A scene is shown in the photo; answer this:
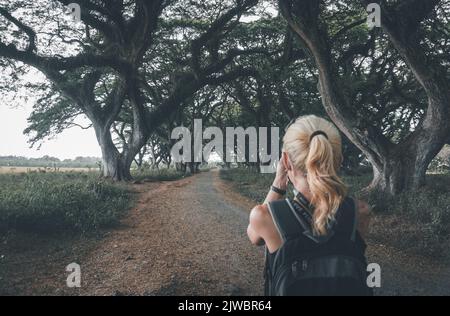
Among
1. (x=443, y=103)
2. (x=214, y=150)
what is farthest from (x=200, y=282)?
(x=214, y=150)

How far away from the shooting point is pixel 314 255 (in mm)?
2145

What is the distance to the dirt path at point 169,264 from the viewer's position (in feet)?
15.4

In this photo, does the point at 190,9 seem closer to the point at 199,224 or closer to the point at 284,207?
the point at 199,224

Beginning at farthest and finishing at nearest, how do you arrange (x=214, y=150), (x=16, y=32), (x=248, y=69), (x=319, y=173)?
(x=214, y=150)
(x=248, y=69)
(x=16, y=32)
(x=319, y=173)

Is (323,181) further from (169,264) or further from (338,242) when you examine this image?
(169,264)

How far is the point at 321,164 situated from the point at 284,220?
1.30 ft

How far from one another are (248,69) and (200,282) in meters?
17.0

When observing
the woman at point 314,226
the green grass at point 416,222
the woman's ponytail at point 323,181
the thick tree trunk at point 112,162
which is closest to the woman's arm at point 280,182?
the woman at point 314,226

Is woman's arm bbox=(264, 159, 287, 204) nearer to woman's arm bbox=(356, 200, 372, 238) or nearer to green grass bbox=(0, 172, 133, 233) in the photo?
woman's arm bbox=(356, 200, 372, 238)

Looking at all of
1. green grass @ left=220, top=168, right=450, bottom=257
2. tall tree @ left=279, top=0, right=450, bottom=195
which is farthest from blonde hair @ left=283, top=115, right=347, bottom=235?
tall tree @ left=279, top=0, right=450, bottom=195

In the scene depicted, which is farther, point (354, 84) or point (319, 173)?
point (354, 84)

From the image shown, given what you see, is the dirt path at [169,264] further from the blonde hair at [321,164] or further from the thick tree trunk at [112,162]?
the thick tree trunk at [112,162]

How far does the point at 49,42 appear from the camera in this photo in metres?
16.6

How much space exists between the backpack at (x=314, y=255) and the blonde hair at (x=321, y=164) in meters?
0.07
